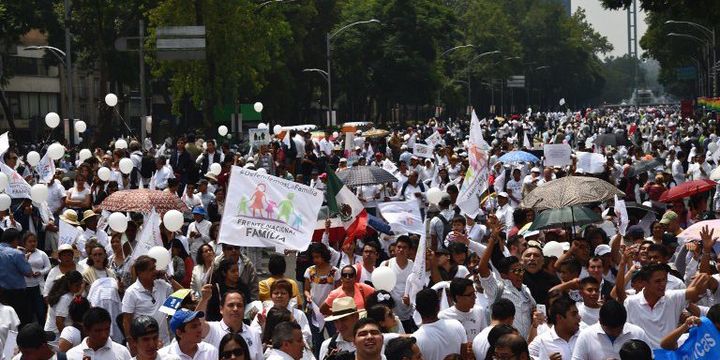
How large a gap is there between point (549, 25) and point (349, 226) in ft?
457

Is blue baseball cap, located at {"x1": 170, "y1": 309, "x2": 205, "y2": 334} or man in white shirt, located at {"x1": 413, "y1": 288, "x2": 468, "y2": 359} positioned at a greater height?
blue baseball cap, located at {"x1": 170, "y1": 309, "x2": 205, "y2": 334}

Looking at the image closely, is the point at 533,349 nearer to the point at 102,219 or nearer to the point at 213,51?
the point at 102,219

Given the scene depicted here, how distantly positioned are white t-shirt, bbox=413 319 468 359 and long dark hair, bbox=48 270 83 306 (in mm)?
3259

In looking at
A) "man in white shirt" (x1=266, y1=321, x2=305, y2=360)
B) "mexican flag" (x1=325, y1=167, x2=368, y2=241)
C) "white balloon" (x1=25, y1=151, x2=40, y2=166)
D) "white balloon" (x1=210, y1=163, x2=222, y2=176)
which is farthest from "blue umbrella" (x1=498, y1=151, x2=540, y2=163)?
"man in white shirt" (x1=266, y1=321, x2=305, y2=360)

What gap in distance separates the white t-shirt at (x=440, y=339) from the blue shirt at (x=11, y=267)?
5.53 metres

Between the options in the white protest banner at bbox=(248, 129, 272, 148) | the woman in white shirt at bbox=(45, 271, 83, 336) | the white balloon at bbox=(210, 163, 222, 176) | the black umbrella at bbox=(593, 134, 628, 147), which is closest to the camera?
the woman in white shirt at bbox=(45, 271, 83, 336)

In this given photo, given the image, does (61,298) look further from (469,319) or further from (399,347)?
(399,347)

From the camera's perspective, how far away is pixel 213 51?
43469mm

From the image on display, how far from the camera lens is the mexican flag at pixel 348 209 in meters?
12.9

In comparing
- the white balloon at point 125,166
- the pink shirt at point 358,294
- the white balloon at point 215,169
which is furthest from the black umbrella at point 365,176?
the pink shirt at point 358,294

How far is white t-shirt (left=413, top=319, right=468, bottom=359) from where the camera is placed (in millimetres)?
8406

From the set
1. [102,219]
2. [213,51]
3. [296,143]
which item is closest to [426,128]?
[213,51]

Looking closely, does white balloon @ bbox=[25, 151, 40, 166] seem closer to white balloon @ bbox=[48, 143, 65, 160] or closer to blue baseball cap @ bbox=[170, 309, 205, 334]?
white balloon @ bbox=[48, 143, 65, 160]

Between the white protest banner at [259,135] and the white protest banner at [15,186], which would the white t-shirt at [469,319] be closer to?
the white protest banner at [15,186]
